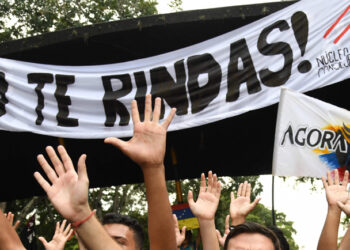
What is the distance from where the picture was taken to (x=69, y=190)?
2.07 metres

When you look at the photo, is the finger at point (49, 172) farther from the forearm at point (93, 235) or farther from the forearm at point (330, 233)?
the forearm at point (330, 233)

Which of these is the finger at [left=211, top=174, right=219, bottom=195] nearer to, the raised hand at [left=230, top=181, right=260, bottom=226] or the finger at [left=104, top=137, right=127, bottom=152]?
the raised hand at [left=230, top=181, right=260, bottom=226]

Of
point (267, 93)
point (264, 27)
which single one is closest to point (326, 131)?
point (267, 93)

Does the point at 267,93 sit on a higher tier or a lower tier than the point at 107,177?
higher

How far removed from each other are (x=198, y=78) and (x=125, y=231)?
9.78 feet

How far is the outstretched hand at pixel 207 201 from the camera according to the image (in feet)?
10.2

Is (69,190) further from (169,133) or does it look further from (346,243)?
(169,133)

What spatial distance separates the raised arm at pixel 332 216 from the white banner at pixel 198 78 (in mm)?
2277

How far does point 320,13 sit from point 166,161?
12.1 ft

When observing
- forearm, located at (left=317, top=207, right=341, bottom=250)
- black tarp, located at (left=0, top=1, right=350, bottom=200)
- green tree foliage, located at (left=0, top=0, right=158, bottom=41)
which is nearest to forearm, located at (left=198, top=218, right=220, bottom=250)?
forearm, located at (left=317, top=207, right=341, bottom=250)

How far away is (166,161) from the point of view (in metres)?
8.49

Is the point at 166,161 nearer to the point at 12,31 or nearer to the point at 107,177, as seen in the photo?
the point at 107,177

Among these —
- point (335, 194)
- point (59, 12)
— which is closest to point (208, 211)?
point (335, 194)

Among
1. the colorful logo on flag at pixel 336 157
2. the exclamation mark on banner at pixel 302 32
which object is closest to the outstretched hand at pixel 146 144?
the colorful logo on flag at pixel 336 157
